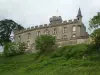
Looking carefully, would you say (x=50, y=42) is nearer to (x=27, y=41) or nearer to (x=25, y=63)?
(x=25, y=63)

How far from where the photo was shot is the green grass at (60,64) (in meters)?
48.8

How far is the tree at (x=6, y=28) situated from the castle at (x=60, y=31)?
7.00 meters

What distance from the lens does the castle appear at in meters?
72.8

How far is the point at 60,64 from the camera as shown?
180 feet

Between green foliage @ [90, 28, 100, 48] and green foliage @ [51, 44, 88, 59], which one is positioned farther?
green foliage @ [51, 44, 88, 59]

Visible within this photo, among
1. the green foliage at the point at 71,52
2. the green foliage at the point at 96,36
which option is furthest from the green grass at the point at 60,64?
the green foliage at the point at 96,36

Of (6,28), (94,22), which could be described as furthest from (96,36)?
(6,28)

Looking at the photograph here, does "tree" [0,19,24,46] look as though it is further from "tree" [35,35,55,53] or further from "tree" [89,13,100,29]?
"tree" [89,13,100,29]

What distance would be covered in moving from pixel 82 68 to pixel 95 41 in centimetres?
1452

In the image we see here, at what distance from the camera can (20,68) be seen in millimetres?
60219

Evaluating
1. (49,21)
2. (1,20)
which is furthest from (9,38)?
(49,21)

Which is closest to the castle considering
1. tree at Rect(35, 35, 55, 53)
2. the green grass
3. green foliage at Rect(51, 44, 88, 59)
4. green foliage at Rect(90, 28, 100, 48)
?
tree at Rect(35, 35, 55, 53)

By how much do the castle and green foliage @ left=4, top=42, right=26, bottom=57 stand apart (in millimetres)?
2319

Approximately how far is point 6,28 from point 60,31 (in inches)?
829
